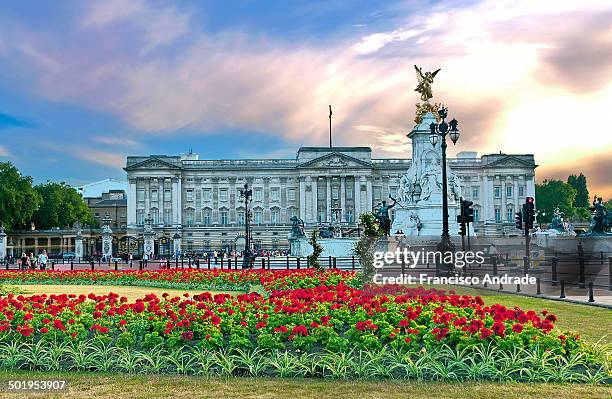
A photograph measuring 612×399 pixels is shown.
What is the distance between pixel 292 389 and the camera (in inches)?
337

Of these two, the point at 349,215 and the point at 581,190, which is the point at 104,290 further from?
the point at 581,190

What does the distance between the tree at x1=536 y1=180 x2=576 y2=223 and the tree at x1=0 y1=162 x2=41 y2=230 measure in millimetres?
98413

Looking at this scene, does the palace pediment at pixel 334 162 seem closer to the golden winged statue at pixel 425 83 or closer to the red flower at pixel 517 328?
the golden winged statue at pixel 425 83

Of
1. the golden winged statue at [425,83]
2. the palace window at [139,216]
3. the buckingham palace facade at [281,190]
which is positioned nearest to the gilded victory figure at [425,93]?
the golden winged statue at [425,83]

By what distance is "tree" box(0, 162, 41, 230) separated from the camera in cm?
9762

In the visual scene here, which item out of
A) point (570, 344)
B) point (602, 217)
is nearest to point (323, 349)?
point (570, 344)

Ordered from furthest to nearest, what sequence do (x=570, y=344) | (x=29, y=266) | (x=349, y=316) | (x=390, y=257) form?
1. (x=29, y=266)
2. (x=390, y=257)
3. (x=349, y=316)
4. (x=570, y=344)

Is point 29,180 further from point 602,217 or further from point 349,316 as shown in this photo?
point 349,316

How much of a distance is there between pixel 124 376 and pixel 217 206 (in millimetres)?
105657

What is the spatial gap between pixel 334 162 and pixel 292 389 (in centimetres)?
10456

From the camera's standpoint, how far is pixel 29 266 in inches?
1834

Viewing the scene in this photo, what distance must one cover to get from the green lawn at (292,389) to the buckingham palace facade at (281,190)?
334ft

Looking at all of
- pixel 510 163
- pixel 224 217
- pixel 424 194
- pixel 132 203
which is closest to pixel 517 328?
pixel 424 194

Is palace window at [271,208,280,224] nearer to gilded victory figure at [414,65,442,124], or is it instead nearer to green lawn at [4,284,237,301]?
gilded victory figure at [414,65,442,124]
